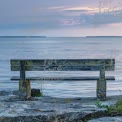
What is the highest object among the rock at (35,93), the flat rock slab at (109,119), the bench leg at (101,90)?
the bench leg at (101,90)

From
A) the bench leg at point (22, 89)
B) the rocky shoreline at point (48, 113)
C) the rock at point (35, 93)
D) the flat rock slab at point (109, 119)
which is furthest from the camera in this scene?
the rock at point (35, 93)

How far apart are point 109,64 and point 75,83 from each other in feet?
42.6

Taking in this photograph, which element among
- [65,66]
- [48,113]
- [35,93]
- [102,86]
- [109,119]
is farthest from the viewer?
[35,93]

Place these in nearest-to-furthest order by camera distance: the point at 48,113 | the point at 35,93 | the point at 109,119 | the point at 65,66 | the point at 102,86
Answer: the point at 109,119, the point at 48,113, the point at 65,66, the point at 102,86, the point at 35,93

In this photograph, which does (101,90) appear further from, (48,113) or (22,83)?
(48,113)

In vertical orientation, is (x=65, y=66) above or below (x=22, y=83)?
above

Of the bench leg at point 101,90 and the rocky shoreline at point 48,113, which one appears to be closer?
the rocky shoreline at point 48,113

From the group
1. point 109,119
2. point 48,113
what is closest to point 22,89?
point 48,113

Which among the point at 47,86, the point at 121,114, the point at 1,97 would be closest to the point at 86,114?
the point at 121,114

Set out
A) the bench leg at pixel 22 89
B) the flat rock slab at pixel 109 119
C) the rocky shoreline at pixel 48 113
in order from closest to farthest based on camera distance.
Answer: the flat rock slab at pixel 109 119 < the rocky shoreline at pixel 48 113 < the bench leg at pixel 22 89

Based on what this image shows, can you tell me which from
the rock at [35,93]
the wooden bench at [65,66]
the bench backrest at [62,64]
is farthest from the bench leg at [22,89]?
the rock at [35,93]

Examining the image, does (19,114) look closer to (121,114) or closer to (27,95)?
(121,114)

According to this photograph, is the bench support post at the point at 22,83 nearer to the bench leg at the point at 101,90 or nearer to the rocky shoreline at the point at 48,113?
the bench leg at the point at 101,90

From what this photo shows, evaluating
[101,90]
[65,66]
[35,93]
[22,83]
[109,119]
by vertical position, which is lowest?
[109,119]
